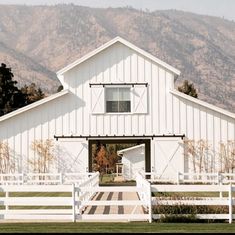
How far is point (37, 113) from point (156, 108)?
6775 mm

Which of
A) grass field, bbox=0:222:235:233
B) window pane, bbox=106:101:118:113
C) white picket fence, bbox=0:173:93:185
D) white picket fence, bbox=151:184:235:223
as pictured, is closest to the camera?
grass field, bbox=0:222:235:233

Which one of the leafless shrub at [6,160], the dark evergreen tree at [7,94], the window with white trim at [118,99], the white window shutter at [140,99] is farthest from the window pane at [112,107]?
the dark evergreen tree at [7,94]

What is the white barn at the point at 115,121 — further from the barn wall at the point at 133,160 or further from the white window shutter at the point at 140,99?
the barn wall at the point at 133,160

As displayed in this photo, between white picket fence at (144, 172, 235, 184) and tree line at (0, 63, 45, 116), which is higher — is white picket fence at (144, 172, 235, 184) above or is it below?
below

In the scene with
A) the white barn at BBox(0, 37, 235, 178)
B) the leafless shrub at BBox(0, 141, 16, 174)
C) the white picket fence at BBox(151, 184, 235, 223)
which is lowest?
the white picket fence at BBox(151, 184, 235, 223)

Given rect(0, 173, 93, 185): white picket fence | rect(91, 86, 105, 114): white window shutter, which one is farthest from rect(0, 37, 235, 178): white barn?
rect(0, 173, 93, 185): white picket fence

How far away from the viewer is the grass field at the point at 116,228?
17.3m

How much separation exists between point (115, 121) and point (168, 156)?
3.63m

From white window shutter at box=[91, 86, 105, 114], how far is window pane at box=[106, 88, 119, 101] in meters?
0.42

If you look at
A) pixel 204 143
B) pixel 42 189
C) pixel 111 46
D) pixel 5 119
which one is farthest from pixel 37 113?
pixel 42 189

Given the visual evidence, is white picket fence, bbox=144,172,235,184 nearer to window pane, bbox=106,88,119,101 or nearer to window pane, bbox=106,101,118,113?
window pane, bbox=106,101,118,113

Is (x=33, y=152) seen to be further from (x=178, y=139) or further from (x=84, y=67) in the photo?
(x=178, y=139)

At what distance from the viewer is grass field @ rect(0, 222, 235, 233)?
1733 centimetres

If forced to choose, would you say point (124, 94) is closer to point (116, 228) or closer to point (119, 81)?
point (119, 81)
